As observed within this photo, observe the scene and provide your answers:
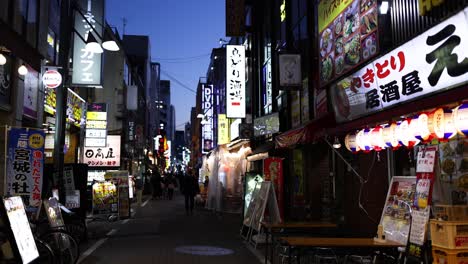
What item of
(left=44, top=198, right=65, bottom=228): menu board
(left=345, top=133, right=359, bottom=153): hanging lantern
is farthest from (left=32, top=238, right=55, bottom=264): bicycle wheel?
(left=345, top=133, right=359, bottom=153): hanging lantern

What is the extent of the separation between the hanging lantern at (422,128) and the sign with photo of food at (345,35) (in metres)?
3.04

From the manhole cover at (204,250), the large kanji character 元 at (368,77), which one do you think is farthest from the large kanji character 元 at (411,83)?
the manhole cover at (204,250)

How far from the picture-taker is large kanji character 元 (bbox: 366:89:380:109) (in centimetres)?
971

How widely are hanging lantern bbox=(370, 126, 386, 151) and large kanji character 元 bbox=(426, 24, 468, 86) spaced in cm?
152

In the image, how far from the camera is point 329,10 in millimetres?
12492

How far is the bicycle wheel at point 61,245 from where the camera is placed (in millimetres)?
9123

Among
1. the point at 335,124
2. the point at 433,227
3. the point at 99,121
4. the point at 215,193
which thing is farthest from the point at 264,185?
the point at 99,121

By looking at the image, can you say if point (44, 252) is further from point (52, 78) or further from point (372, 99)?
point (52, 78)

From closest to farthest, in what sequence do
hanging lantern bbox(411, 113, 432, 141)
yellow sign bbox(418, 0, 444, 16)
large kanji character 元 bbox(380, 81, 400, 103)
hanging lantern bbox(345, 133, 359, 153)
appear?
1. hanging lantern bbox(411, 113, 432, 141)
2. yellow sign bbox(418, 0, 444, 16)
3. large kanji character 元 bbox(380, 81, 400, 103)
4. hanging lantern bbox(345, 133, 359, 153)

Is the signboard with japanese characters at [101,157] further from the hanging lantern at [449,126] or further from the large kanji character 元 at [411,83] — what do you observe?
the hanging lantern at [449,126]

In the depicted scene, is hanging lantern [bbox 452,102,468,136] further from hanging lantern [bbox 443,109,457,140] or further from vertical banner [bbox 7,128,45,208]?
vertical banner [bbox 7,128,45,208]

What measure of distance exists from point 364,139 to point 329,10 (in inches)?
185

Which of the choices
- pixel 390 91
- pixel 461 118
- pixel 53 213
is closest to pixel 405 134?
pixel 461 118

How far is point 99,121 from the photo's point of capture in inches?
964
